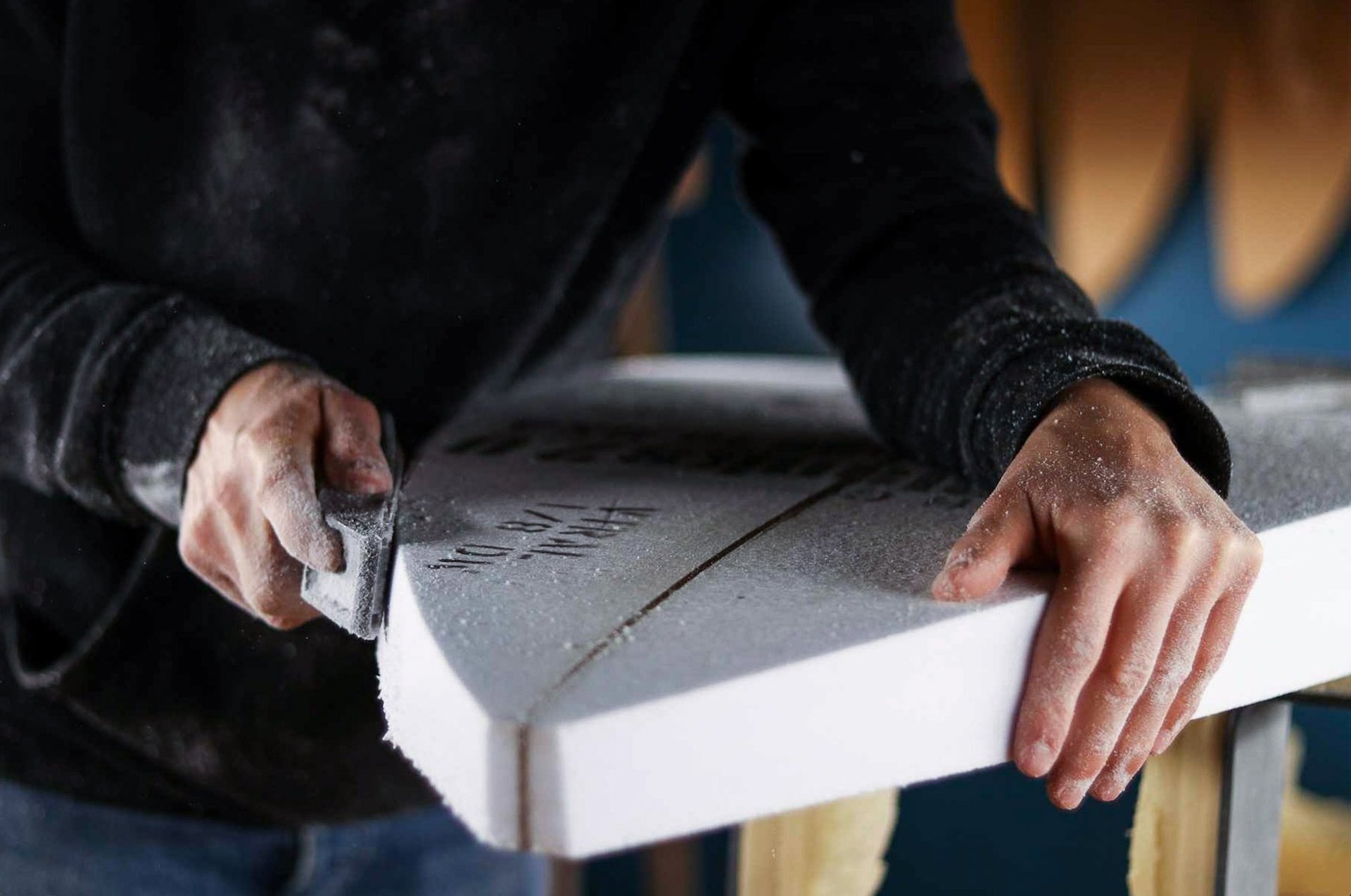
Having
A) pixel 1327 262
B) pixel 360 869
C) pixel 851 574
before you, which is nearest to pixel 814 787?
pixel 851 574

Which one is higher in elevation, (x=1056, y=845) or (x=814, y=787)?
(x=814, y=787)

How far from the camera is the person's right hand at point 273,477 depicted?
1.12ft

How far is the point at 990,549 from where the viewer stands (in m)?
0.33

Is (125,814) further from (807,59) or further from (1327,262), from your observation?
(1327,262)

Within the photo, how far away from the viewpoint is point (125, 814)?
1.82 ft

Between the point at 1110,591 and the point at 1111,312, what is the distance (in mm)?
427

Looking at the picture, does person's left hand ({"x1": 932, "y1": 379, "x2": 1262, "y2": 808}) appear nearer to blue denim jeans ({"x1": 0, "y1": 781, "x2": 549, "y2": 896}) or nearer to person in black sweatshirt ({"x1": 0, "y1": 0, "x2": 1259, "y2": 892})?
person in black sweatshirt ({"x1": 0, "y1": 0, "x2": 1259, "y2": 892})

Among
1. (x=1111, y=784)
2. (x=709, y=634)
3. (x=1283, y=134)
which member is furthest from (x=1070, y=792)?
(x=1283, y=134)

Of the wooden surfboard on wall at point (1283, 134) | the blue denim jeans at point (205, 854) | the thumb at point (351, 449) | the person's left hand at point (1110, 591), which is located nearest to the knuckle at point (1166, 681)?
the person's left hand at point (1110, 591)

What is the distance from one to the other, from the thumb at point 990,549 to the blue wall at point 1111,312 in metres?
0.11

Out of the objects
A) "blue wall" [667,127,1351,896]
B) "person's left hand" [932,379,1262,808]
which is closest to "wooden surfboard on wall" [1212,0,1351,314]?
"blue wall" [667,127,1351,896]

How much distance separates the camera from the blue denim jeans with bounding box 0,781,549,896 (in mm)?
547

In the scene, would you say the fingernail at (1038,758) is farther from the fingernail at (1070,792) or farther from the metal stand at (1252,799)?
the metal stand at (1252,799)

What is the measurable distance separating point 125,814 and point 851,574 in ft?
1.27
